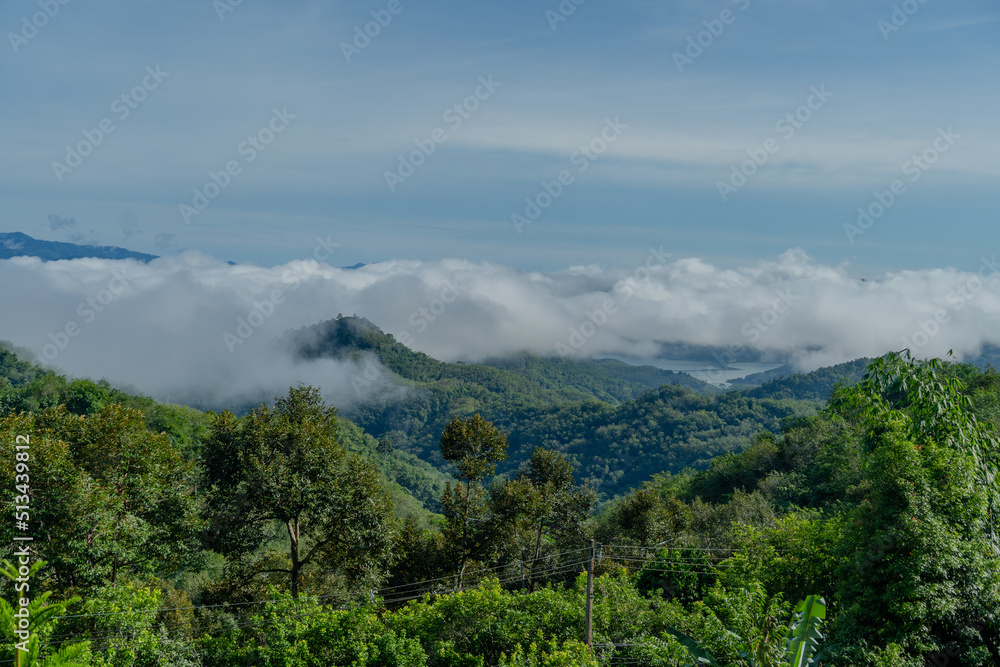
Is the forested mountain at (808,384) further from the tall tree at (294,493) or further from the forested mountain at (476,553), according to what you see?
the tall tree at (294,493)

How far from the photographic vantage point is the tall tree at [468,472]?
24.7 m

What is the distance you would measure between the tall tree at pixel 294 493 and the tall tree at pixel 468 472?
4.14 m

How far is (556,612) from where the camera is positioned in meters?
17.4

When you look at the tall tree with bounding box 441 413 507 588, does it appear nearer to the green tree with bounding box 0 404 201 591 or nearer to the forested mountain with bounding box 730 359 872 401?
the green tree with bounding box 0 404 201 591

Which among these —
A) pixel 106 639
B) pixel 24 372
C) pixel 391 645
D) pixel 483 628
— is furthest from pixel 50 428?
pixel 24 372

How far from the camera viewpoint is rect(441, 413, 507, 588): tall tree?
24.7 metres

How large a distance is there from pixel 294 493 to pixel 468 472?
23.1ft

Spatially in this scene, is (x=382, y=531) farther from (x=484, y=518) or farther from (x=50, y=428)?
(x=50, y=428)

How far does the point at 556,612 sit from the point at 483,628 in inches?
82.6

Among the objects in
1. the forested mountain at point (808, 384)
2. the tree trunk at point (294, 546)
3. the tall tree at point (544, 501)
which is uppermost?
the forested mountain at point (808, 384)

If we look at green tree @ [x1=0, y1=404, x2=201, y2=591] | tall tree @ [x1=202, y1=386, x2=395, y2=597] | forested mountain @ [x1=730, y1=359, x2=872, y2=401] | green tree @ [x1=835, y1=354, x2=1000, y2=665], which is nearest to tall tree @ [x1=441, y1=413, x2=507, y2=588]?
tall tree @ [x1=202, y1=386, x2=395, y2=597]

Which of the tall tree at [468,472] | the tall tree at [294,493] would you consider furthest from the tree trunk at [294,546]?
the tall tree at [468,472]

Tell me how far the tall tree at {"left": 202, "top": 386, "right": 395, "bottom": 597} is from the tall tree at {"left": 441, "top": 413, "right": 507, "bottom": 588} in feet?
13.6

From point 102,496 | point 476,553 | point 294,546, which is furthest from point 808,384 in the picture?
point 102,496
